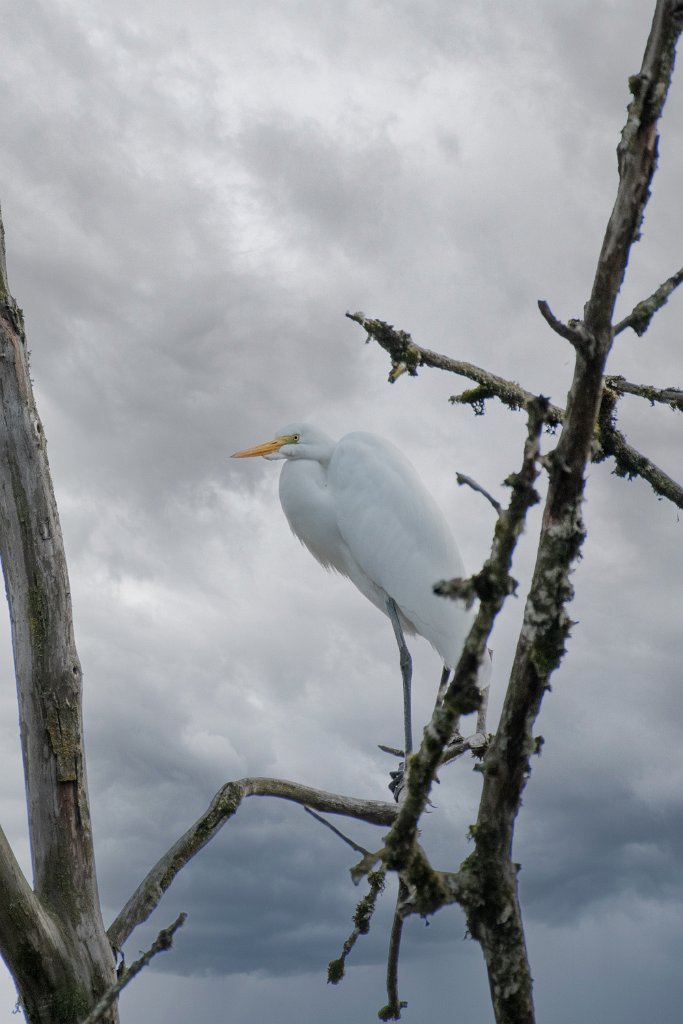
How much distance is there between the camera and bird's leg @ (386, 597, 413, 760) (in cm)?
714

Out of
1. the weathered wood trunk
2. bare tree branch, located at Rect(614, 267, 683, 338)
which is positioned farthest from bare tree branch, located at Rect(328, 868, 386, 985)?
bare tree branch, located at Rect(614, 267, 683, 338)

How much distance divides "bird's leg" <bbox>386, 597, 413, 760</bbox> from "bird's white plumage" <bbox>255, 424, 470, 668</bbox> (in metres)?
0.09

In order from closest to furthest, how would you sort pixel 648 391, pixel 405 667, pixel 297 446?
pixel 648 391
pixel 405 667
pixel 297 446

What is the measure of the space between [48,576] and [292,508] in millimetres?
3907

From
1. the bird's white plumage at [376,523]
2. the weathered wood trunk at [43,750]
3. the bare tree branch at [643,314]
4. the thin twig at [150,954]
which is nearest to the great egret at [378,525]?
the bird's white plumage at [376,523]

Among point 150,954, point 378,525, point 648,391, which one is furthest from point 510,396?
point 150,954

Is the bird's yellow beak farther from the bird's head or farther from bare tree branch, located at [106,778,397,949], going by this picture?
bare tree branch, located at [106,778,397,949]


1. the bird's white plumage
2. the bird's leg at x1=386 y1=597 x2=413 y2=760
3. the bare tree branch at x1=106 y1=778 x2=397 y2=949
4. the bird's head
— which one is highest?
the bird's head

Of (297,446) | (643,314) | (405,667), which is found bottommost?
→ (643,314)

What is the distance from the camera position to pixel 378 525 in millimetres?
7887

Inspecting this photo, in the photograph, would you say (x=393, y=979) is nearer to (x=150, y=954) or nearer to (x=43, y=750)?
(x=150, y=954)

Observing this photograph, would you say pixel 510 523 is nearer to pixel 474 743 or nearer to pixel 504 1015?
pixel 504 1015

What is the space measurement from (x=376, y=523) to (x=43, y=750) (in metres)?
4.05

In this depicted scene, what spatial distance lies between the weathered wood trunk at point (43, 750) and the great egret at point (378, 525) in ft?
11.0
